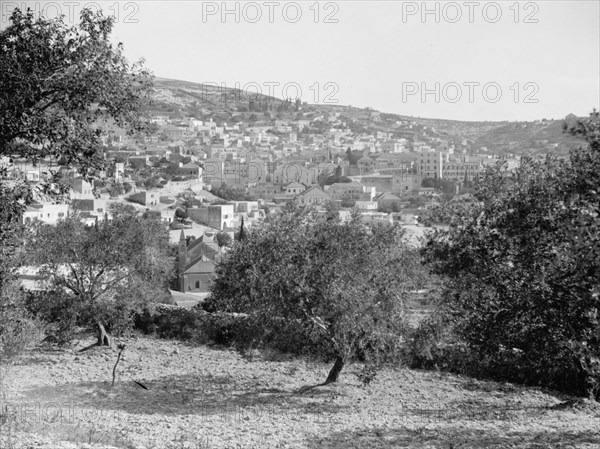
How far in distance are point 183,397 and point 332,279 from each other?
11.1 feet

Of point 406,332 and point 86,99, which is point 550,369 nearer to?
point 406,332

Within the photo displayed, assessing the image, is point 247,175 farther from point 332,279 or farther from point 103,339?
point 332,279

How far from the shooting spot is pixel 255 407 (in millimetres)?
11945

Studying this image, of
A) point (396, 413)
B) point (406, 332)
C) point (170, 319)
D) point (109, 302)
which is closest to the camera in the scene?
point (396, 413)

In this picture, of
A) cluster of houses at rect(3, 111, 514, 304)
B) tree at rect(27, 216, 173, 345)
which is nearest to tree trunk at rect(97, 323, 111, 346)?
tree at rect(27, 216, 173, 345)

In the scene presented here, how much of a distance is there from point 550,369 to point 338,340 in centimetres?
412

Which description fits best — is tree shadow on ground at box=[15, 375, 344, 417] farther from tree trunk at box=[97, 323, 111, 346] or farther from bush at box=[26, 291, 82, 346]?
tree trunk at box=[97, 323, 111, 346]

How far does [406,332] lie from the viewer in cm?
1265

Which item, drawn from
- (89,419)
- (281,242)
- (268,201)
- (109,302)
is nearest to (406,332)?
(281,242)

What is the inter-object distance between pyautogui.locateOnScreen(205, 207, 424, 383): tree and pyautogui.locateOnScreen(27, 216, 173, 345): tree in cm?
344

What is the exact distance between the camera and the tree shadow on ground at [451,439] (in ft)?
32.4

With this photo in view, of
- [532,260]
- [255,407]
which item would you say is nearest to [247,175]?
[255,407]

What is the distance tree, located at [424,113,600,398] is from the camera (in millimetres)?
8328

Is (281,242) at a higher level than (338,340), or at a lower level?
higher
